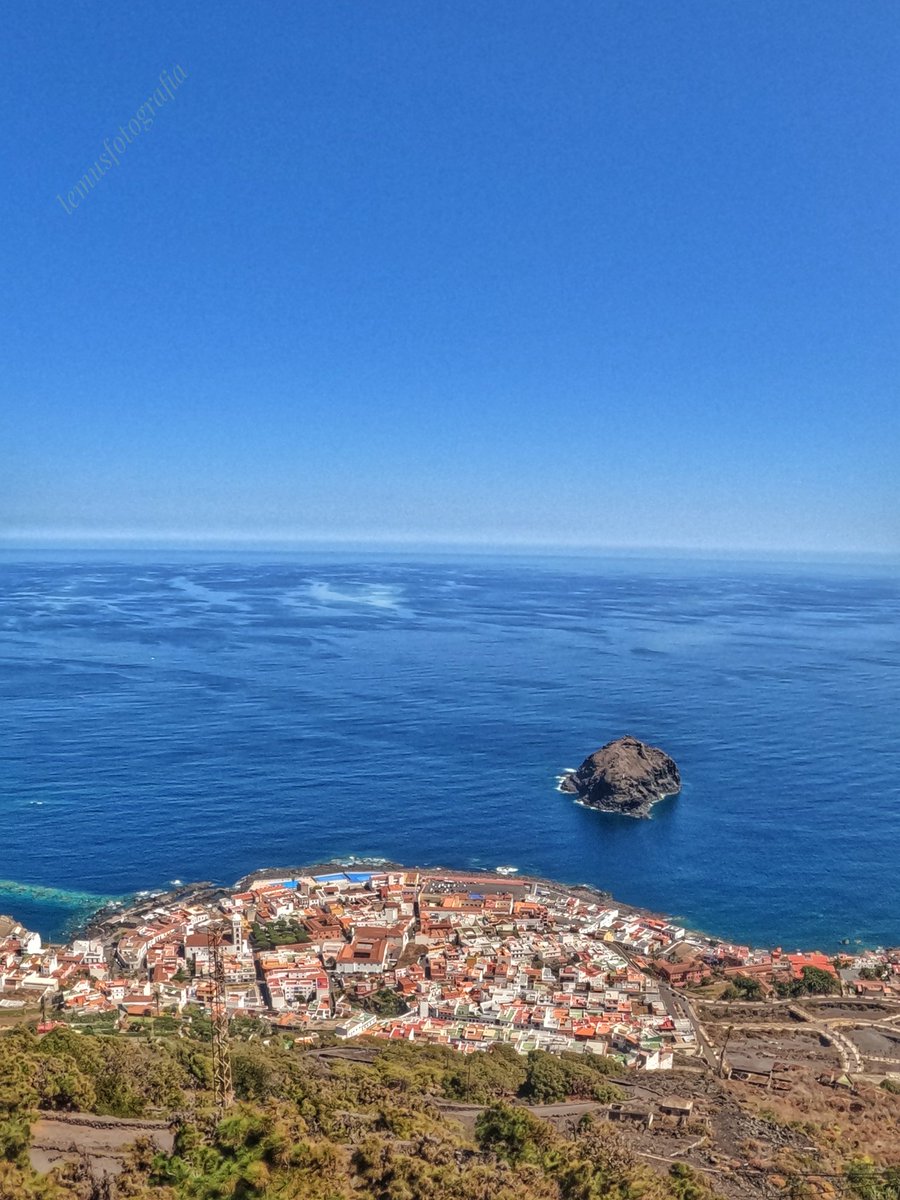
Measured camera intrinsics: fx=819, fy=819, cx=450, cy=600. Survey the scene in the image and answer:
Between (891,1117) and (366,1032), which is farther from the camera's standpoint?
(366,1032)

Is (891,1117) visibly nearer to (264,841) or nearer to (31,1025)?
(31,1025)

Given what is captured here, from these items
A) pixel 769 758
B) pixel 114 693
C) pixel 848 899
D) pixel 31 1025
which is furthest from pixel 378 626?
pixel 31 1025

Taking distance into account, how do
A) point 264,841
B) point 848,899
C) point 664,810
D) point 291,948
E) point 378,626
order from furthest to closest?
point 378,626, point 664,810, point 264,841, point 848,899, point 291,948

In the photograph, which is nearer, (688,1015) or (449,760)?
(688,1015)

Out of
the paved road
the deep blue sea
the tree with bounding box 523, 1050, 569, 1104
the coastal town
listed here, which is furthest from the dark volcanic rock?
the tree with bounding box 523, 1050, 569, 1104

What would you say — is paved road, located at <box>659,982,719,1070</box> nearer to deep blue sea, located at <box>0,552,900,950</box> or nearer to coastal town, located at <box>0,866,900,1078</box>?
coastal town, located at <box>0,866,900,1078</box>

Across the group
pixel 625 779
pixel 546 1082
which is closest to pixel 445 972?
pixel 546 1082

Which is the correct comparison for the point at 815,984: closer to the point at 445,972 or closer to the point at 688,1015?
the point at 688,1015
